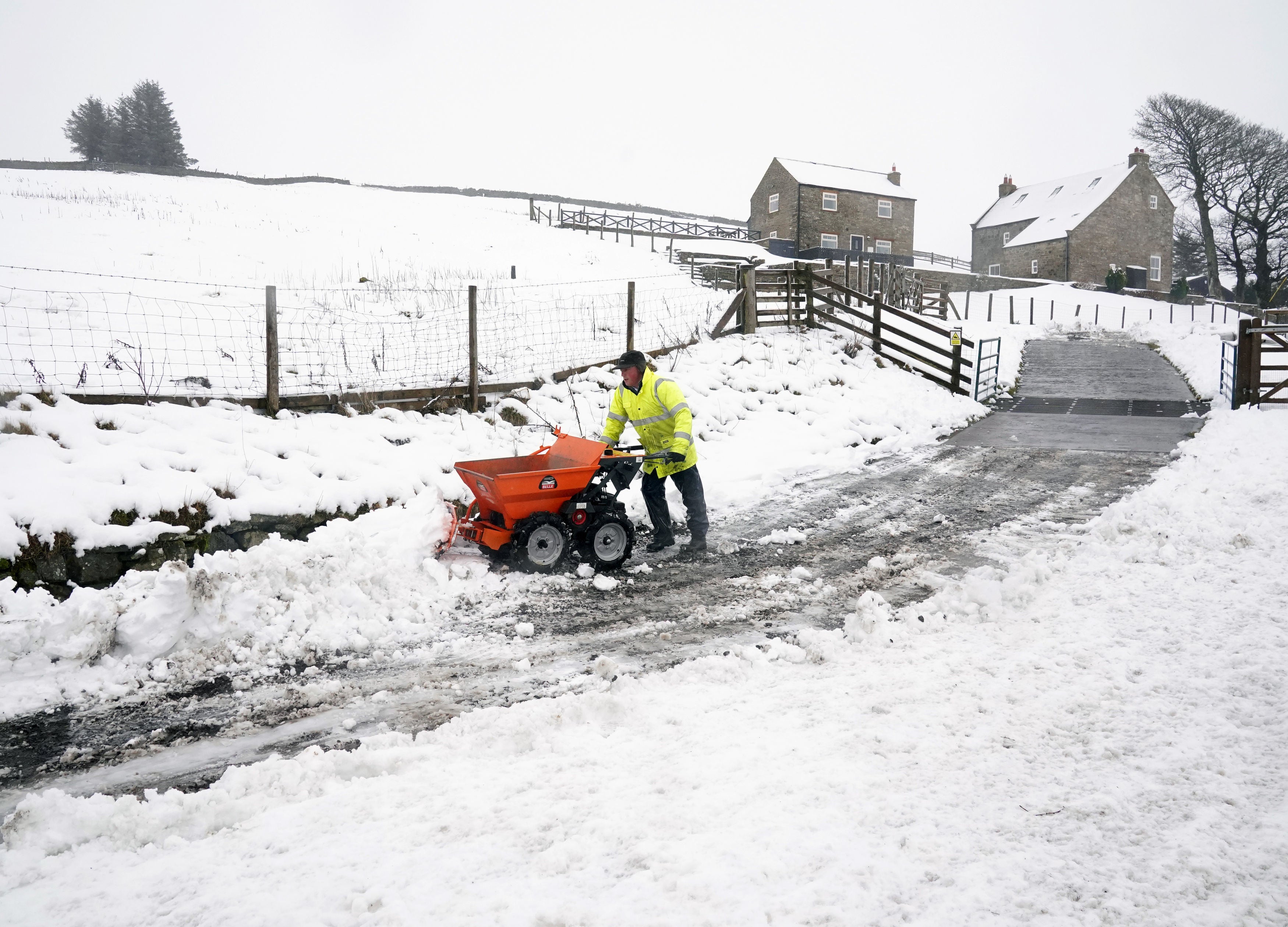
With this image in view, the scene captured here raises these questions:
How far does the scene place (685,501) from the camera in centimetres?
734

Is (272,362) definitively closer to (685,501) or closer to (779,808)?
(685,501)

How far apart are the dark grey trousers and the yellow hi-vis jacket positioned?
127 millimetres

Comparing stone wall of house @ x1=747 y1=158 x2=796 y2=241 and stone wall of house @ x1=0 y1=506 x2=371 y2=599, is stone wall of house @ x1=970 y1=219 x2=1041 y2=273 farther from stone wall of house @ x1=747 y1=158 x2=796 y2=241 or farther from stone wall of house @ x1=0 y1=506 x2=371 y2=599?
stone wall of house @ x1=0 y1=506 x2=371 y2=599

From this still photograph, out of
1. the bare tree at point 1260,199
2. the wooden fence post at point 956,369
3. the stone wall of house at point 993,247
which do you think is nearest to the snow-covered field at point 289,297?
the wooden fence post at point 956,369

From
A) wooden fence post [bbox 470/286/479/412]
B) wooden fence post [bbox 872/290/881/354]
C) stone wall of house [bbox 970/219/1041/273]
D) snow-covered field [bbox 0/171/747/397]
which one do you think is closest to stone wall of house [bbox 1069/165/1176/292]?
stone wall of house [bbox 970/219/1041/273]

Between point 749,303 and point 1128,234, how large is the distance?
135 ft

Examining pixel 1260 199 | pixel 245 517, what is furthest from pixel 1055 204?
pixel 245 517

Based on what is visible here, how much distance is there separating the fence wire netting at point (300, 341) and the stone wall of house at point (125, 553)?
2.11 metres

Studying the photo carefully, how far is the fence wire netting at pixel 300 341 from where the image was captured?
8.35 m

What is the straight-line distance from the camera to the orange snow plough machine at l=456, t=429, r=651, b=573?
613 centimetres

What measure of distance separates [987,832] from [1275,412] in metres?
14.4

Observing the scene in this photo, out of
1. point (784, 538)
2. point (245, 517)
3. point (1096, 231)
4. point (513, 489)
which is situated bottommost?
point (784, 538)

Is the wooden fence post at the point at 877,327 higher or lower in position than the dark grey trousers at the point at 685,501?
higher

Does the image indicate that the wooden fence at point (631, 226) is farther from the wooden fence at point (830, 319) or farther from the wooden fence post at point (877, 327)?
the wooden fence post at point (877, 327)
